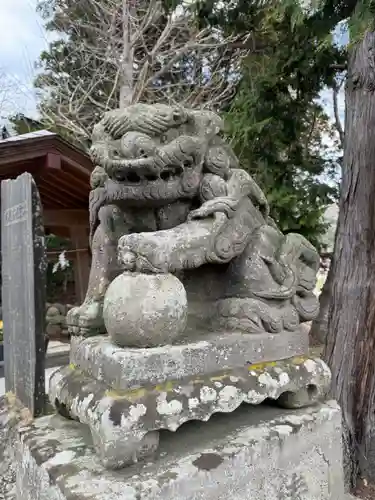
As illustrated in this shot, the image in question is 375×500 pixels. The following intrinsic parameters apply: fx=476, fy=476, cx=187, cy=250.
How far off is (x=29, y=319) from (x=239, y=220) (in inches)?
49.8

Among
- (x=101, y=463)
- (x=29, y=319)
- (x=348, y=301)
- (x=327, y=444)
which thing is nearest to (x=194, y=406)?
(x=101, y=463)

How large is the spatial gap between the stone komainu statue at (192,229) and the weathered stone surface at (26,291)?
26.3 inches

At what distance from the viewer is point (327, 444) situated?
1.50m

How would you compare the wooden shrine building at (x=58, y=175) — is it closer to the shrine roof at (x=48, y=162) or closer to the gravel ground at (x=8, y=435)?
the shrine roof at (x=48, y=162)

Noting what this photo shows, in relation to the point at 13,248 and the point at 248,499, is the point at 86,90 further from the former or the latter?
the point at 248,499

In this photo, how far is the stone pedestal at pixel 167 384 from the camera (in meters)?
1.16

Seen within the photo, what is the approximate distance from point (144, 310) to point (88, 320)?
1.18ft

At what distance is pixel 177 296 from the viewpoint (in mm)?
1277

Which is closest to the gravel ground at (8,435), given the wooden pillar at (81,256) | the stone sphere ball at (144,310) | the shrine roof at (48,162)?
the stone sphere ball at (144,310)

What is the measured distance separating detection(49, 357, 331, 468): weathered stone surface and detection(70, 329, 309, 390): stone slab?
0.02 m

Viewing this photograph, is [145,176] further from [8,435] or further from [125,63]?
[125,63]

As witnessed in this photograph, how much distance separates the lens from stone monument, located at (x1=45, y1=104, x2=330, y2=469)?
121 centimetres

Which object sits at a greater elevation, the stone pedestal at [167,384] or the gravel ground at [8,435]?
the stone pedestal at [167,384]

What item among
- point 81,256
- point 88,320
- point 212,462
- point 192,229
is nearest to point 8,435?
point 88,320
